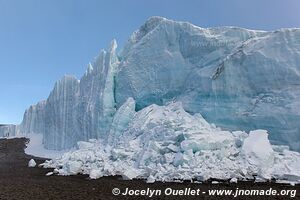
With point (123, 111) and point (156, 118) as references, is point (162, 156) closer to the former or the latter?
point (156, 118)

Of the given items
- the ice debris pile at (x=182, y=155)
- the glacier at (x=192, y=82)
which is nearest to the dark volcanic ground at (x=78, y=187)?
the ice debris pile at (x=182, y=155)

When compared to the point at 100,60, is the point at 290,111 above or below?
below

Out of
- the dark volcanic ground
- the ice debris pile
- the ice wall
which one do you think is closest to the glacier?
the ice wall

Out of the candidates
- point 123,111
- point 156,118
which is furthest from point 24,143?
point 156,118

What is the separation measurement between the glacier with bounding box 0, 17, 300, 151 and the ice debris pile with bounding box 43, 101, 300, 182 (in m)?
0.65

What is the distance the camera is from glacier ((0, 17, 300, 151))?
17031 mm

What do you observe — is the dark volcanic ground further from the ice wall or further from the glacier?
the ice wall

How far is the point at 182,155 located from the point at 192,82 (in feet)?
20.0

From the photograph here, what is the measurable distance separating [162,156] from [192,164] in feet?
5.40

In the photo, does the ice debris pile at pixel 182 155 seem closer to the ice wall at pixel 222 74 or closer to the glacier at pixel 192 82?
the glacier at pixel 192 82

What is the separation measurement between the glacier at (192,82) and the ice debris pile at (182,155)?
65 cm

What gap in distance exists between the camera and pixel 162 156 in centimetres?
1572

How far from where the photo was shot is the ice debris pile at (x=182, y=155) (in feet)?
45.6

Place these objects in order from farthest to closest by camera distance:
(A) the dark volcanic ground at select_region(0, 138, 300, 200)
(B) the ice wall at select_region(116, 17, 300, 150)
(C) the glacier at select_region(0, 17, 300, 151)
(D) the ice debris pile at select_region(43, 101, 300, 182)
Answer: (C) the glacier at select_region(0, 17, 300, 151), (B) the ice wall at select_region(116, 17, 300, 150), (D) the ice debris pile at select_region(43, 101, 300, 182), (A) the dark volcanic ground at select_region(0, 138, 300, 200)
